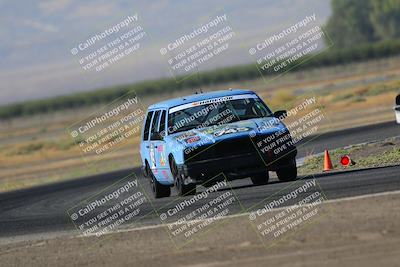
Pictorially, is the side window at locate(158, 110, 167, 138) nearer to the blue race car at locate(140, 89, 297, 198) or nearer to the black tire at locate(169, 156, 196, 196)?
the blue race car at locate(140, 89, 297, 198)

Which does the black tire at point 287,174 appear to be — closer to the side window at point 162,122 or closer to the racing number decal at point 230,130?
the racing number decal at point 230,130

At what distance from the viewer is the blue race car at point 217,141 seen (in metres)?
15.8

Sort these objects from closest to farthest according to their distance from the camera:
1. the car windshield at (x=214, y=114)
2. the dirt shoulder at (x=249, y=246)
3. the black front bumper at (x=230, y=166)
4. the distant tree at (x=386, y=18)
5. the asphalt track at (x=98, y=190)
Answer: the dirt shoulder at (x=249, y=246) < the asphalt track at (x=98, y=190) < the black front bumper at (x=230, y=166) < the car windshield at (x=214, y=114) < the distant tree at (x=386, y=18)

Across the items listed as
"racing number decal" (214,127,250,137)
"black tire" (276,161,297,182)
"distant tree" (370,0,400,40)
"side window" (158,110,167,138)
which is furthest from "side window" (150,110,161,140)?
"distant tree" (370,0,400,40)

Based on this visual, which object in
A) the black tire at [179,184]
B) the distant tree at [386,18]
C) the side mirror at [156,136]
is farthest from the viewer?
the distant tree at [386,18]

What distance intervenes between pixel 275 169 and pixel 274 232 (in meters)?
5.06

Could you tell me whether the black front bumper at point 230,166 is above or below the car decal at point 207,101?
below

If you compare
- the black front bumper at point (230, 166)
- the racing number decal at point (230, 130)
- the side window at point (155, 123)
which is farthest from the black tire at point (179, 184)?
the side window at point (155, 123)

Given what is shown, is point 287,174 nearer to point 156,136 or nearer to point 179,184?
point 179,184

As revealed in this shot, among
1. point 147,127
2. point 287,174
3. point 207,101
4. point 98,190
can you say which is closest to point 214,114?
point 207,101

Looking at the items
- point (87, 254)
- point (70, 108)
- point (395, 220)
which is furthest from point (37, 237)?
point (70, 108)

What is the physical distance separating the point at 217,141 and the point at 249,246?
17.3ft

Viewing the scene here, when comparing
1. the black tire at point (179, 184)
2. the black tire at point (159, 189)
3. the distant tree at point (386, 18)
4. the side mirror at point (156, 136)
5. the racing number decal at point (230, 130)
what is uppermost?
the side mirror at point (156, 136)

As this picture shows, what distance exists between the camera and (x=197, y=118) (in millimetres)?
16797
